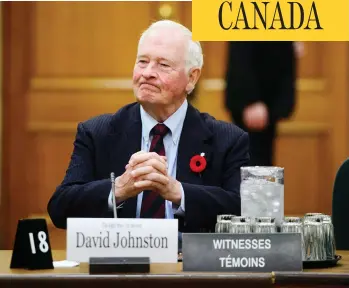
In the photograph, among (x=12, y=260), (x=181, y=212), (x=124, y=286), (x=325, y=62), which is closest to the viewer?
(x=124, y=286)

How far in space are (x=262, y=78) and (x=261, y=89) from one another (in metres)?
0.05

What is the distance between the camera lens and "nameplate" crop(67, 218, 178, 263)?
5.91 ft

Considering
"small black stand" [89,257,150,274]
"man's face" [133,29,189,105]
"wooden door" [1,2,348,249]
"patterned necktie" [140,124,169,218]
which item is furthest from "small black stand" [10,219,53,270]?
"wooden door" [1,2,348,249]

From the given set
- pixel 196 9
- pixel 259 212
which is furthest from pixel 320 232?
pixel 196 9

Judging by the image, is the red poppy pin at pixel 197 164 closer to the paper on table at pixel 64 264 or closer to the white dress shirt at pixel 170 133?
the white dress shirt at pixel 170 133

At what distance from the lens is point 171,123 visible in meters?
2.56

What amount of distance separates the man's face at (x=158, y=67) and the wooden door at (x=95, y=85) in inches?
82.6

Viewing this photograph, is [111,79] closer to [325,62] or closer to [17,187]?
[17,187]

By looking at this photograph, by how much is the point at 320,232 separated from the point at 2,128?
2937mm

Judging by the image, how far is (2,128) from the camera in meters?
4.66

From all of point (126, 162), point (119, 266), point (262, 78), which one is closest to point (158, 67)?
point (126, 162)

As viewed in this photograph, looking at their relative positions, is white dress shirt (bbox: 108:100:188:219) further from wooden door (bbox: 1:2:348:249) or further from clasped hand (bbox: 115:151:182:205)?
wooden door (bbox: 1:2:348:249)

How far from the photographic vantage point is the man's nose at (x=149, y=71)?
2.47 metres

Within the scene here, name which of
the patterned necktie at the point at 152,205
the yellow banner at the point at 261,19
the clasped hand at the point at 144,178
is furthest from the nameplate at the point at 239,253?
the yellow banner at the point at 261,19
